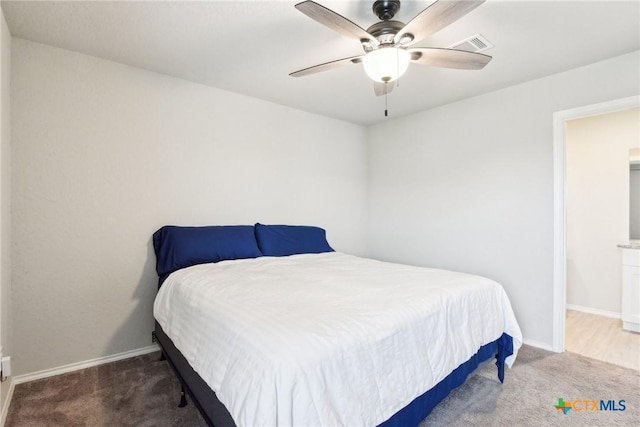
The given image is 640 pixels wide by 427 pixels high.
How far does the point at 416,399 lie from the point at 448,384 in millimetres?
342

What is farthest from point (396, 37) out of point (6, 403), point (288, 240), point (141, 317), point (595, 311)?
point (595, 311)

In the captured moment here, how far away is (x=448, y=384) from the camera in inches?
65.5

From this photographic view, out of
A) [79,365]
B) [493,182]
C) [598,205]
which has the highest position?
[493,182]

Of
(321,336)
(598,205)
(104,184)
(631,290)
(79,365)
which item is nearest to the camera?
(321,336)

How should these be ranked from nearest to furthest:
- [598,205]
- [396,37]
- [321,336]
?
[321,336] → [396,37] → [598,205]

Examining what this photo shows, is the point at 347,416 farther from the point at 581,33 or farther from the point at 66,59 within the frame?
the point at 66,59

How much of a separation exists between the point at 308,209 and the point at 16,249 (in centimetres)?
258

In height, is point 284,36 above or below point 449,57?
above

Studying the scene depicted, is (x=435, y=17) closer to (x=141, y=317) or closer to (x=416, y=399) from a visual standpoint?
(x=416, y=399)

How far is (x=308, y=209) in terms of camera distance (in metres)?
3.75

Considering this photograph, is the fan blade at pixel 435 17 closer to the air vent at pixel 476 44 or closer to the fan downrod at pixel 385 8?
the fan downrod at pixel 385 8

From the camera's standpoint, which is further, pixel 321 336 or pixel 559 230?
pixel 559 230

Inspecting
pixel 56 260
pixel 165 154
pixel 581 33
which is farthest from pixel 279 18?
pixel 56 260

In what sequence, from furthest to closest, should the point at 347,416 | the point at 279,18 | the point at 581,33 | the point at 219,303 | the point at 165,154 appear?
the point at 165,154, the point at 581,33, the point at 279,18, the point at 219,303, the point at 347,416
